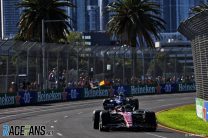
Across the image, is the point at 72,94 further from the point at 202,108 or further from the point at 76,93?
the point at 202,108

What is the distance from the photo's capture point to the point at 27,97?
161ft

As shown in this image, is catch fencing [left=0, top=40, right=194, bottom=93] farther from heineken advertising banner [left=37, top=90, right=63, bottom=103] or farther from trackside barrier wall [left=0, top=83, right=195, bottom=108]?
heineken advertising banner [left=37, top=90, right=63, bottom=103]

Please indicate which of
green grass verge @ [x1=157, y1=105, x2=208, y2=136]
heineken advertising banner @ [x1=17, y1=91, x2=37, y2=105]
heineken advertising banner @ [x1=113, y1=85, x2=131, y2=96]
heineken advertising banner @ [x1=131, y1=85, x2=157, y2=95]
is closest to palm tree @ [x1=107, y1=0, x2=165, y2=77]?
heineken advertising banner @ [x1=131, y1=85, x2=157, y2=95]

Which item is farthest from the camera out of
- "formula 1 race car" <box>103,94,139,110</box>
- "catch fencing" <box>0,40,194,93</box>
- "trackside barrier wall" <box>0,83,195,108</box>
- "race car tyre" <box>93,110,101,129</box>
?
"catch fencing" <box>0,40,194,93</box>

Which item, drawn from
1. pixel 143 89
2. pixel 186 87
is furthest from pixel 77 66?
pixel 186 87

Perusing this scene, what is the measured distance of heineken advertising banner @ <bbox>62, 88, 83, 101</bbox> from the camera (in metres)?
54.7

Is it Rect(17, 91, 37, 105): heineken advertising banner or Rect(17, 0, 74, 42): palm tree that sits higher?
Rect(17, 0, 74, 42): palm tree

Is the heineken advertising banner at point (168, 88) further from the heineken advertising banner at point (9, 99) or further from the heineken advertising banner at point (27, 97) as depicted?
the heineken advertising banner at point (9, 99)

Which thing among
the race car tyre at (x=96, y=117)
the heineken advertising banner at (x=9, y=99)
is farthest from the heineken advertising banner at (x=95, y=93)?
the race car tyre at (x=96, y=117)

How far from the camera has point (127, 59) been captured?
209ft

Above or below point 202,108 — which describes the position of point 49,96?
below

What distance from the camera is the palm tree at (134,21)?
6369cm

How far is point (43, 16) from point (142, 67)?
12426mm

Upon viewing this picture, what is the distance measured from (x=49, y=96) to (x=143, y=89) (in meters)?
15.8
